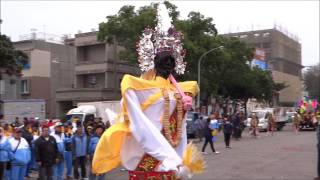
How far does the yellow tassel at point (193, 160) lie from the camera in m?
3.38

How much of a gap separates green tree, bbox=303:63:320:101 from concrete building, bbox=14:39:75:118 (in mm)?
46682

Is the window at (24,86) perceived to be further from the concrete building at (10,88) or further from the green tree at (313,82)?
the green tree at (313,82)

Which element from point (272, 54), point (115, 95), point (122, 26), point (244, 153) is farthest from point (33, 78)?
point (272, 54)

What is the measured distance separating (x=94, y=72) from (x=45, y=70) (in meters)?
5.28

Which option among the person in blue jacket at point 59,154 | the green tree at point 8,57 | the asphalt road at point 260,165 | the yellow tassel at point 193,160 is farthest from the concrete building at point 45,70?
the yellow tassel at point 193,160

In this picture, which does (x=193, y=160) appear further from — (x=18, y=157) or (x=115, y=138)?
(x=18, y=157)

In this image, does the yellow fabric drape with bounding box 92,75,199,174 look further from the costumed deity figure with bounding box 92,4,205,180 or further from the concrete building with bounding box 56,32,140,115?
the concrete building with bounding box 56,32,140,115

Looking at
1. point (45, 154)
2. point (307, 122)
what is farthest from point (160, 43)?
point (307, 122)

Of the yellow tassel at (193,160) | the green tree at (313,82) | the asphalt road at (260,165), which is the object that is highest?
the green tree at (313,82)

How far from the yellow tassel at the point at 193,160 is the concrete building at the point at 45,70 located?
47.7 m

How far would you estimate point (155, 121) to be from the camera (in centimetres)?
372

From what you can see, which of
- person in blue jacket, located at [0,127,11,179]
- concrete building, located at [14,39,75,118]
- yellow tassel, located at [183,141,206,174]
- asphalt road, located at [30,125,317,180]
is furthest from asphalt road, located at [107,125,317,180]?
concrete building, located at [14,39,75,118]

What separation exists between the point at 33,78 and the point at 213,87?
17.8 metres

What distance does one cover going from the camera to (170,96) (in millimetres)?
3793
